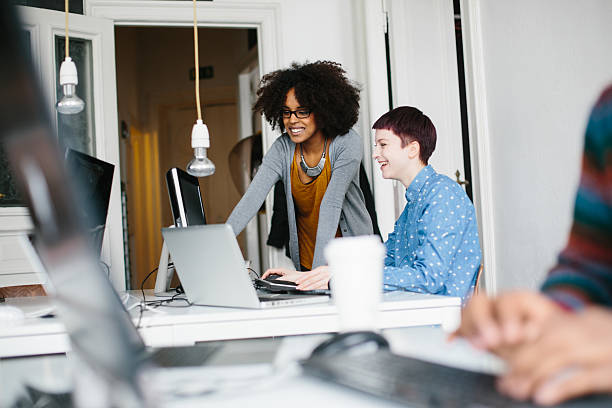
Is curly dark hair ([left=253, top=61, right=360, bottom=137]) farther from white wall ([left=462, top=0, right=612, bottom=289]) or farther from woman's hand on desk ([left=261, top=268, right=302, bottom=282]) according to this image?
woman's hand on desk ([left=261, top=268, right=302, bottom=282])

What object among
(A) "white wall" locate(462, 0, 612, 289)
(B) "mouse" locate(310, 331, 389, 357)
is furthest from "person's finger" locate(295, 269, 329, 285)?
(B) "mouse" locate(310, 331, 389, 357)

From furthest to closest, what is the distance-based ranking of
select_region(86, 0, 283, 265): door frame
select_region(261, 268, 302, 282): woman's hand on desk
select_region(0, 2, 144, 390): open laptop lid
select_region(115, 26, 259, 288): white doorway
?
1. select_region(115, 26, 259, 288): white doorway
2. select_region(86, 0, 283, 265): door frame
3. select_region(261, 268, 302, 282): woman's hand on desk
4. select_region(0, 2, 144, 390): open laptop lid

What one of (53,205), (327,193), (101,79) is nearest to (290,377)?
(53,205)

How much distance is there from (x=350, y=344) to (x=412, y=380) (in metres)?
0.14

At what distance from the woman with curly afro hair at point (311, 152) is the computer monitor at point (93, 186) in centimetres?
74

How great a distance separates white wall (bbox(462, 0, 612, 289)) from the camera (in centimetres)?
197

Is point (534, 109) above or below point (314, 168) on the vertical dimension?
above

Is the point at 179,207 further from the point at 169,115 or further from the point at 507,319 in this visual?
the point at 169,115

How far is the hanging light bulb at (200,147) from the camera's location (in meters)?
2.12

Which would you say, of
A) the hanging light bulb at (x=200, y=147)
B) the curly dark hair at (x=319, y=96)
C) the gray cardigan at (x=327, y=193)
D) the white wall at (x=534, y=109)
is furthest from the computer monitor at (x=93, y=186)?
the white wall at (x=534, y=109)

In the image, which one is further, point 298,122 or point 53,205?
point 298,122

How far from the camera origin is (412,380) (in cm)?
57

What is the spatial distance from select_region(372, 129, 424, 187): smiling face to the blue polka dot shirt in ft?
0.33

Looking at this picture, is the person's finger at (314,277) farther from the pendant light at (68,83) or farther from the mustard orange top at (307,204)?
the pendant light at (68,83)
